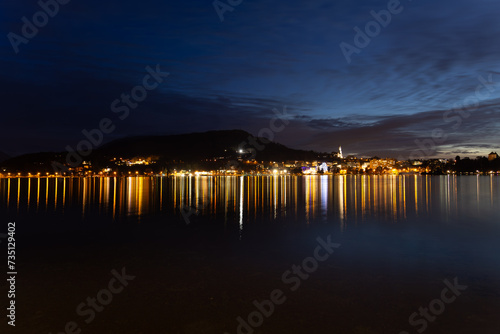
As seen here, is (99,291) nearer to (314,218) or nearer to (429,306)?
(429,306)

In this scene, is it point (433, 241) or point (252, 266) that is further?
point (433, 241)

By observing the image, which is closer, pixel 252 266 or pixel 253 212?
pixel 252 266

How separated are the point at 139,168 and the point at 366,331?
192243 millimetres

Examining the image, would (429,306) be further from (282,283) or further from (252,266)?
(252,266)

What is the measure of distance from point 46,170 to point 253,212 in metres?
165

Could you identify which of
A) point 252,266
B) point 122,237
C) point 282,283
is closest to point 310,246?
point 252,266

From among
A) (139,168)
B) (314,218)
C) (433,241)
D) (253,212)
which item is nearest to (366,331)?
(433,241)

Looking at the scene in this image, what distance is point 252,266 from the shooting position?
958cm

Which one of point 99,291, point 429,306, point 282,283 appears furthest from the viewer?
point 282,283

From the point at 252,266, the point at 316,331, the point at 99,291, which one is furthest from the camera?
the point at 252,266

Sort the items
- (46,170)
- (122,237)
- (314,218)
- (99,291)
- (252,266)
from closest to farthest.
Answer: (99,291) → (252,266) → (122,237) → (314,218) → (46,170)

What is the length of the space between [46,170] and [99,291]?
575 feet

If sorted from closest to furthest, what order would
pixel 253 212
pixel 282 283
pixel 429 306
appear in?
pixel 429 306 → pixel 282 283 → pixel 253 212

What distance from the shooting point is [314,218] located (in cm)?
1927
